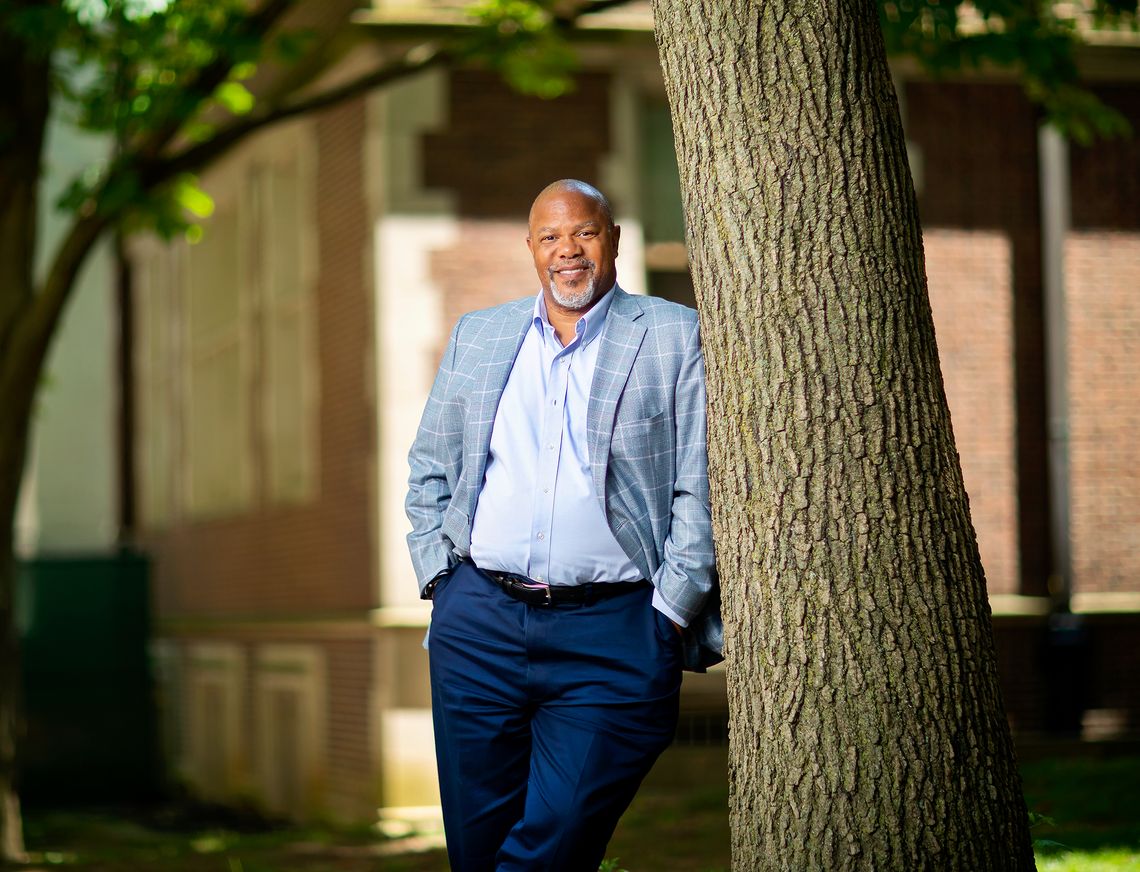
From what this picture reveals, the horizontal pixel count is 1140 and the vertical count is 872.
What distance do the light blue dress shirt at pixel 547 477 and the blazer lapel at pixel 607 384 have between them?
1.3 inches

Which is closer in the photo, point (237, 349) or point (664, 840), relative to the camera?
point (664, 840)

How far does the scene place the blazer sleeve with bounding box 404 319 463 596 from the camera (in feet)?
14.4

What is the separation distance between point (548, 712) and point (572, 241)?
1150 mm

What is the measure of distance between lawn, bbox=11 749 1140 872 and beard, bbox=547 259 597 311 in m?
2.92

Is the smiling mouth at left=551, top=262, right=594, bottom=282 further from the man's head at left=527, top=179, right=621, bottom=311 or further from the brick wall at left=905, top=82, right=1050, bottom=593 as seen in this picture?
the brick wall at left=905, top=82, right=1050, bottom=593

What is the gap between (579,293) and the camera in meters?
4.24

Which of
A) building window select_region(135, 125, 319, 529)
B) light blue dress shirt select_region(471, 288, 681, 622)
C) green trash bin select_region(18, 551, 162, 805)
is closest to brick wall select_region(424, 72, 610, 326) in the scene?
building window select_region(135, 125, 319, 529)

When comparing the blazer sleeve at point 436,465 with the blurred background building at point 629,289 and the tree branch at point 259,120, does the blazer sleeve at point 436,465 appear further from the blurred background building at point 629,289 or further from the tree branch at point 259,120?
the blurred background building at point 629,289

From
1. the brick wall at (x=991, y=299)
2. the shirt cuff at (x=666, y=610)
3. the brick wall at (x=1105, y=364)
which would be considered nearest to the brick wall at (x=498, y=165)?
the brick wall at (x=991, y=299)

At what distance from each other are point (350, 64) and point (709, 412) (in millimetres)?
8180

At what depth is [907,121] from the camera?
11828mm

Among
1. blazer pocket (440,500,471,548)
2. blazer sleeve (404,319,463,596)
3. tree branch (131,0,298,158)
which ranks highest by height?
tree branch (131,0,298,158)

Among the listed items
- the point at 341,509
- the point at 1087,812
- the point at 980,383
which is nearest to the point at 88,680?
the point at 341,509

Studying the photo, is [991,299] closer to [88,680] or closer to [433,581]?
[433,581]
